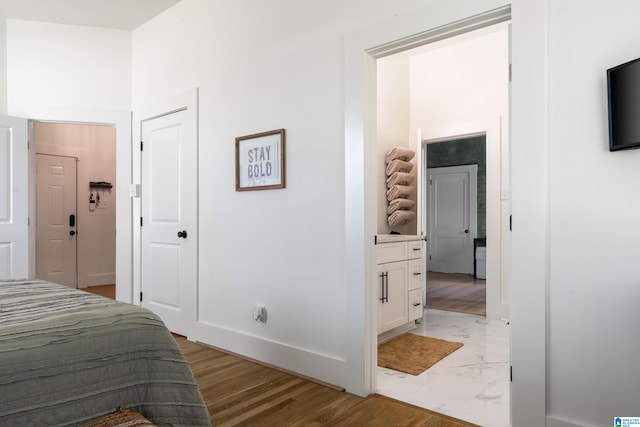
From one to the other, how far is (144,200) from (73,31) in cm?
181

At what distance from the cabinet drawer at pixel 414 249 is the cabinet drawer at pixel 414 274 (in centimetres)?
4

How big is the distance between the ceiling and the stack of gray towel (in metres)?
2.48

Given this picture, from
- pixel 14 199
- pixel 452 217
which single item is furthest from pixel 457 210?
pixel 14 199

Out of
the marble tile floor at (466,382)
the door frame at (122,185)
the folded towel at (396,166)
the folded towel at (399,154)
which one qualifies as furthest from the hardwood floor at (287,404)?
the folded towel at (399,154)

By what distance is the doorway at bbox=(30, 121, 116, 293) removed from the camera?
5.97 meters

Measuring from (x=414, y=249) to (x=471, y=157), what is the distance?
15.5 ft

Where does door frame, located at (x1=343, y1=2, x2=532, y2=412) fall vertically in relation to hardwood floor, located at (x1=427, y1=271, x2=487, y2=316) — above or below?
above

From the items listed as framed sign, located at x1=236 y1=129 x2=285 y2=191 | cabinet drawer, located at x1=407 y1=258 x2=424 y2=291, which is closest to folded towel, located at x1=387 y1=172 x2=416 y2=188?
cabinet drawer, located at x1=407 y1=258 x2=424 y2=291

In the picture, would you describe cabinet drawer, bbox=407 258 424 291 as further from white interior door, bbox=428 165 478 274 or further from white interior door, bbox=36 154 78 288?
white interior door, bbox=36 154 78 288

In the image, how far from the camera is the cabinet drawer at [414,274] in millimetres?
3938

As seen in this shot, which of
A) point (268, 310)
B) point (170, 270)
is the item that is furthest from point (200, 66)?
point (268, 310)

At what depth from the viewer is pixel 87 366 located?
4.44 ft

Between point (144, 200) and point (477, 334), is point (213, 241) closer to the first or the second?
point (144, 200)

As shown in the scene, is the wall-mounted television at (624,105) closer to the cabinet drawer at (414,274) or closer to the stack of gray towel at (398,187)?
the cabinet drawer at (414,274)
